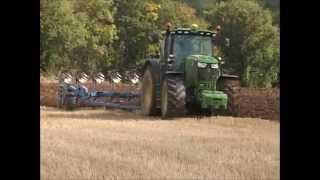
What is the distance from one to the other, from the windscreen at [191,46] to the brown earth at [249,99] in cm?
94

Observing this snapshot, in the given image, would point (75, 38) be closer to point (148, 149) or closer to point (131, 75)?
point (131, 75)

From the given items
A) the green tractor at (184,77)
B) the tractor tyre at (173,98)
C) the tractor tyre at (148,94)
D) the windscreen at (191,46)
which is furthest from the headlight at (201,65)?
the tractor tyre at (148,94)

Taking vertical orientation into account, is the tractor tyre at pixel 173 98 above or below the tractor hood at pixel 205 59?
below

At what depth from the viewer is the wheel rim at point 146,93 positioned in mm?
6530

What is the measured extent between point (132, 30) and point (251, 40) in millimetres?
1324

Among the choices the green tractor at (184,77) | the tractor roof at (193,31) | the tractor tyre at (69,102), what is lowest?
the tractor tyre at (69,102)

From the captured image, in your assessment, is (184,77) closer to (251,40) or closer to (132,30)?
(251,40)

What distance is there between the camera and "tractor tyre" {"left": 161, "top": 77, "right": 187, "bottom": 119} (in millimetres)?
6251

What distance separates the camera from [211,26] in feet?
20.1

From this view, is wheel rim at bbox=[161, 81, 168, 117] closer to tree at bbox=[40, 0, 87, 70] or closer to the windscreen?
the windscreen

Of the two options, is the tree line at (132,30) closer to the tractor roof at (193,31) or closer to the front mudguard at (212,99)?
the tractor roof at (193,31)

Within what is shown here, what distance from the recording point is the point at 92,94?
6.77 m
